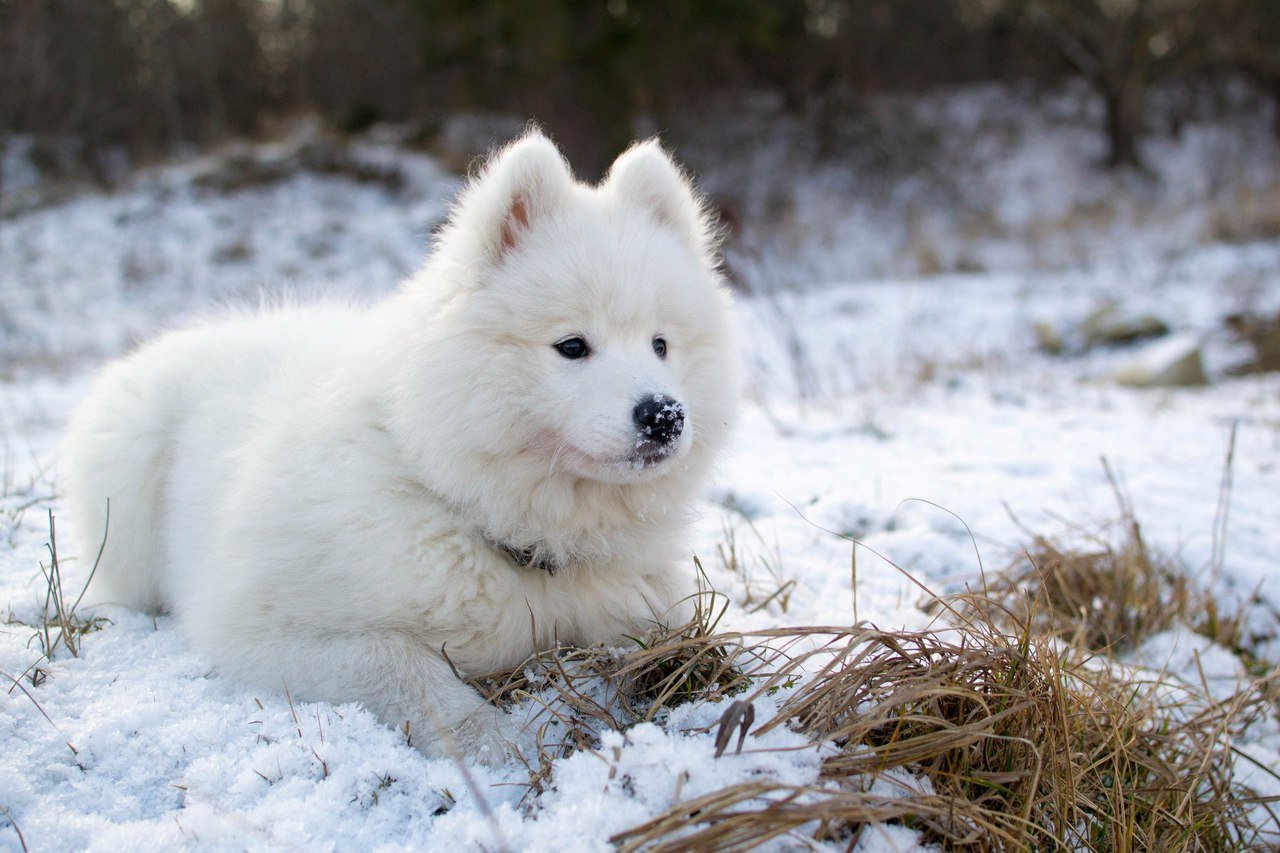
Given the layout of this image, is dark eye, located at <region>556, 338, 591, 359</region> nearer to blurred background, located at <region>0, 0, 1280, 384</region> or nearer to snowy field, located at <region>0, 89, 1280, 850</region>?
snowy field, located at <region>0, 89, 1280, 850</region>

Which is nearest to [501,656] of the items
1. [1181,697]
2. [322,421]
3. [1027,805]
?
[322,421]

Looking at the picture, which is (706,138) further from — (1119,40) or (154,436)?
(154,436)

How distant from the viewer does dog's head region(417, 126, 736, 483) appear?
221 centimetres

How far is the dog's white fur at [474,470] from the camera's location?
2.20 metres

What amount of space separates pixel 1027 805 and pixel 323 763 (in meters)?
1.56

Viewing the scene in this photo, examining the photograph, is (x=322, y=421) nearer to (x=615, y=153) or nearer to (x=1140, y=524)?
(x=1140, y=524)

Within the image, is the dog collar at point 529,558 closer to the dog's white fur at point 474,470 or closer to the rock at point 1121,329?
the dog's white fur at point 474,470

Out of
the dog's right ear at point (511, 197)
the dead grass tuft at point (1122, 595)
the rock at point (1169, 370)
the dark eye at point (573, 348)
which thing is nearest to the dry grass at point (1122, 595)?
the dead grass tuft at point (1122, 595)

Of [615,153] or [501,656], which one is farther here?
[615,153]

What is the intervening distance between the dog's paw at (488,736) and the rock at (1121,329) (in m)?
8.64

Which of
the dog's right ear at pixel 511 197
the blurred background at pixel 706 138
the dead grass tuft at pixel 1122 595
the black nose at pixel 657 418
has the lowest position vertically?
the dead grass tuft at pixel 1122 595

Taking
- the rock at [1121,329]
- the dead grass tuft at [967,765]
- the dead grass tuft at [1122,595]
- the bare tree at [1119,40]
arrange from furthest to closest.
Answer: the bare tree at [1119,40], the rock at [1121,329], the dead grass tuft at [1122,595], the dead grass tuft at [967,765]

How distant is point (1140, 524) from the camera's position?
376 centimetres

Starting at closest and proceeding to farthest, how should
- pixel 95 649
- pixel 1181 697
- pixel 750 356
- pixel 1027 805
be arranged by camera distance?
1. pixel 1027 805
2. pixel 95 649
3. pixel 1181 697
4. pixel 750 356
